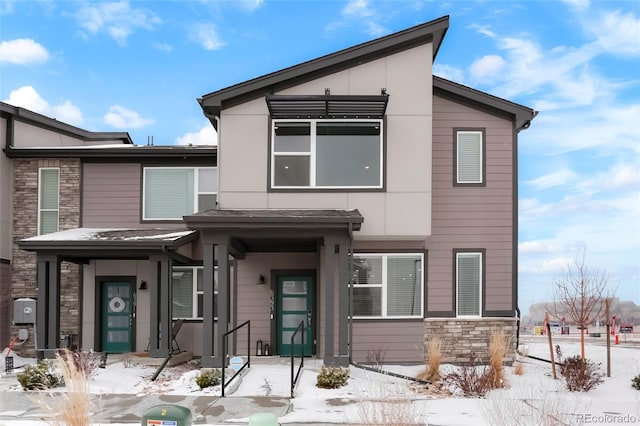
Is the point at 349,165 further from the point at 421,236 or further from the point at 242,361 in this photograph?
the point at 242,361

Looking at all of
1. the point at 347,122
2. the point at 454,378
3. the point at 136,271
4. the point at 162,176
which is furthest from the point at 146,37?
the point at 454,378

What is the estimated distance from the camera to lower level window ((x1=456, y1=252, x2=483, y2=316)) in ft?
46.3

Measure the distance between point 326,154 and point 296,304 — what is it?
13.5ft

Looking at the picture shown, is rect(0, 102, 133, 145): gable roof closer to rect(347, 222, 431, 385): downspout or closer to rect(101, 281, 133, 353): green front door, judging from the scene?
rect(101, 281, 133, 353): green front door

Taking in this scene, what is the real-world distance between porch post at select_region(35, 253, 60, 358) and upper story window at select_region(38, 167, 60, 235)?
8.14 feet

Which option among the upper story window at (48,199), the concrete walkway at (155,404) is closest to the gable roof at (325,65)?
the upper story window at (48,199)

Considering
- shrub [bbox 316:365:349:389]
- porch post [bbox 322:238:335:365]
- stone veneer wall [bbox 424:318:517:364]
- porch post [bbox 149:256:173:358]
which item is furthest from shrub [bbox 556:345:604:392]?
porch post [bbox 149:256:173:358]

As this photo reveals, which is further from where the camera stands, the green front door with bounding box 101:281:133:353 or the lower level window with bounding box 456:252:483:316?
the green front door with bounding box 101:281:133:353

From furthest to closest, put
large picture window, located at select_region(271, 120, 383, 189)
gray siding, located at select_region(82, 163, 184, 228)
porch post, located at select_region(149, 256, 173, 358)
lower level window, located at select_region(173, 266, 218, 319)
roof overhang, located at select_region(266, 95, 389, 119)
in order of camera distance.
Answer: gray siding, located at select_region(82, 163, 184, 228)
lower level window, located at select_region(173, 266, 218, 319)
porch post, located at select_region(149, 256, 173, 358)
large picture window, located at select_region(271, 120, 383, 189)
roof overhang, located at select_region(266, 95, 389, 119)

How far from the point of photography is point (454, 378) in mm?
10461

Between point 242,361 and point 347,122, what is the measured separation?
5.38 m

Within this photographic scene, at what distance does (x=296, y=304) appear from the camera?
50.3 feet

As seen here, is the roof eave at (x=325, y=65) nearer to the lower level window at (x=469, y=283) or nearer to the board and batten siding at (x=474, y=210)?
the board and batten siding at (x=474, y=210)

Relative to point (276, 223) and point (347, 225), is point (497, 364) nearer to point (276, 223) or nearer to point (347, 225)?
point (347, 225)
